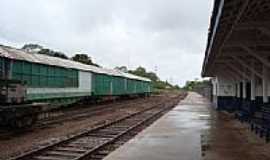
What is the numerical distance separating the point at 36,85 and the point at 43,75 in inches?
55.1

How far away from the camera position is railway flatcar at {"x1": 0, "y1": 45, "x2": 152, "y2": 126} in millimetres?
14234

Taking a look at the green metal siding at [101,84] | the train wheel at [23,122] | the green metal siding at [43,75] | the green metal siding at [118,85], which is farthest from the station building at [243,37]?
the green metal siding at [118,85]

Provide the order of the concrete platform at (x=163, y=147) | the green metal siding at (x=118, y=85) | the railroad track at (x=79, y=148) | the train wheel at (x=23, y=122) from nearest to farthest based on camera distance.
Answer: the concrete platform at (x=163, y=147), the railroad track at (x=79, y=148), the train wheel at (x=23, y=122), the green metal siding at (x=118, y=85)

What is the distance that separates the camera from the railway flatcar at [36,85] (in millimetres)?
14234

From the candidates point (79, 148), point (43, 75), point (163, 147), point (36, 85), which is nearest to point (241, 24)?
point (163, 147)

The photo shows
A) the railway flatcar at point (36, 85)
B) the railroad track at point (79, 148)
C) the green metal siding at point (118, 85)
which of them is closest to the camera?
the railroad track at point (79, 148)

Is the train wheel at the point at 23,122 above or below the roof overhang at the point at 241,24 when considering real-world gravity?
below

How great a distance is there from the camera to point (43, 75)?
67.9 ft

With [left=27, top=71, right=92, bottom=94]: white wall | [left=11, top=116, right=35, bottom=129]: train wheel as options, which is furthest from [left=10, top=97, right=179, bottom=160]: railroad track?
[left=27, top=71, right=92, bottom=94]: white wall

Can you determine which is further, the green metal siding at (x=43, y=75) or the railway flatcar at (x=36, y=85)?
the green metal siding at (x=43, y=75)

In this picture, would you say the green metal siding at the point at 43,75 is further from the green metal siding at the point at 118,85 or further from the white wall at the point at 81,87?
the green metal siding at the point at 118,85

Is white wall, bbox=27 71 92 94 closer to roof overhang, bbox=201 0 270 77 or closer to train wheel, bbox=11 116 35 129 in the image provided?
train wheel, bbox=11 116 35 129

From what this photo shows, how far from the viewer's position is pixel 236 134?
14148mm

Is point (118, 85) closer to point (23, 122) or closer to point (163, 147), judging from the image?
point (23, 122)
